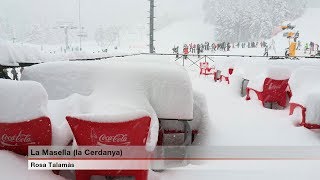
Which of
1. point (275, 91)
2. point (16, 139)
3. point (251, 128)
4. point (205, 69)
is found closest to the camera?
point (16, 139)

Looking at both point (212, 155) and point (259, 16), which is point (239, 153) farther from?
point (259, 16)

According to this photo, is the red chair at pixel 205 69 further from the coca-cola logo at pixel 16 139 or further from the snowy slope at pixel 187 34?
the snowy slope at pixel 187 34

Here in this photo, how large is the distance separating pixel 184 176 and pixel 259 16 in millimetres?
73195

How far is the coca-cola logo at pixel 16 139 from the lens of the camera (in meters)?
2.85

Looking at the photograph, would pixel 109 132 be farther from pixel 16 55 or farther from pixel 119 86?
pixel 16 55

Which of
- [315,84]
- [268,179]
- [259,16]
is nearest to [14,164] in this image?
[268,179]

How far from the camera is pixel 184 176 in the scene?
A: 3.48m

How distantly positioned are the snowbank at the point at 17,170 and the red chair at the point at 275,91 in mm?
5880

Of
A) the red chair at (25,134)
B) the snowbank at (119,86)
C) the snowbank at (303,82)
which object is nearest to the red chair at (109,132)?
the red chair at (25,134)

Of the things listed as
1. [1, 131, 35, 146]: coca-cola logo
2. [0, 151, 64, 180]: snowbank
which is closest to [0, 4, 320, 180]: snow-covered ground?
[0, 151, 64, 180]: snowbank

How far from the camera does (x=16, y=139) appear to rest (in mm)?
→ 2867

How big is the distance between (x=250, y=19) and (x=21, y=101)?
75.7m

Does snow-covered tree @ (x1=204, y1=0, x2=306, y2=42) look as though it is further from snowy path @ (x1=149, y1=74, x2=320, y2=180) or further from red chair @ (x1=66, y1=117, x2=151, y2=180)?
red chair @ (x1=66, y1=117, x2=151, y2=180)

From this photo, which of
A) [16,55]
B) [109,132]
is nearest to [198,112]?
[109,132]
